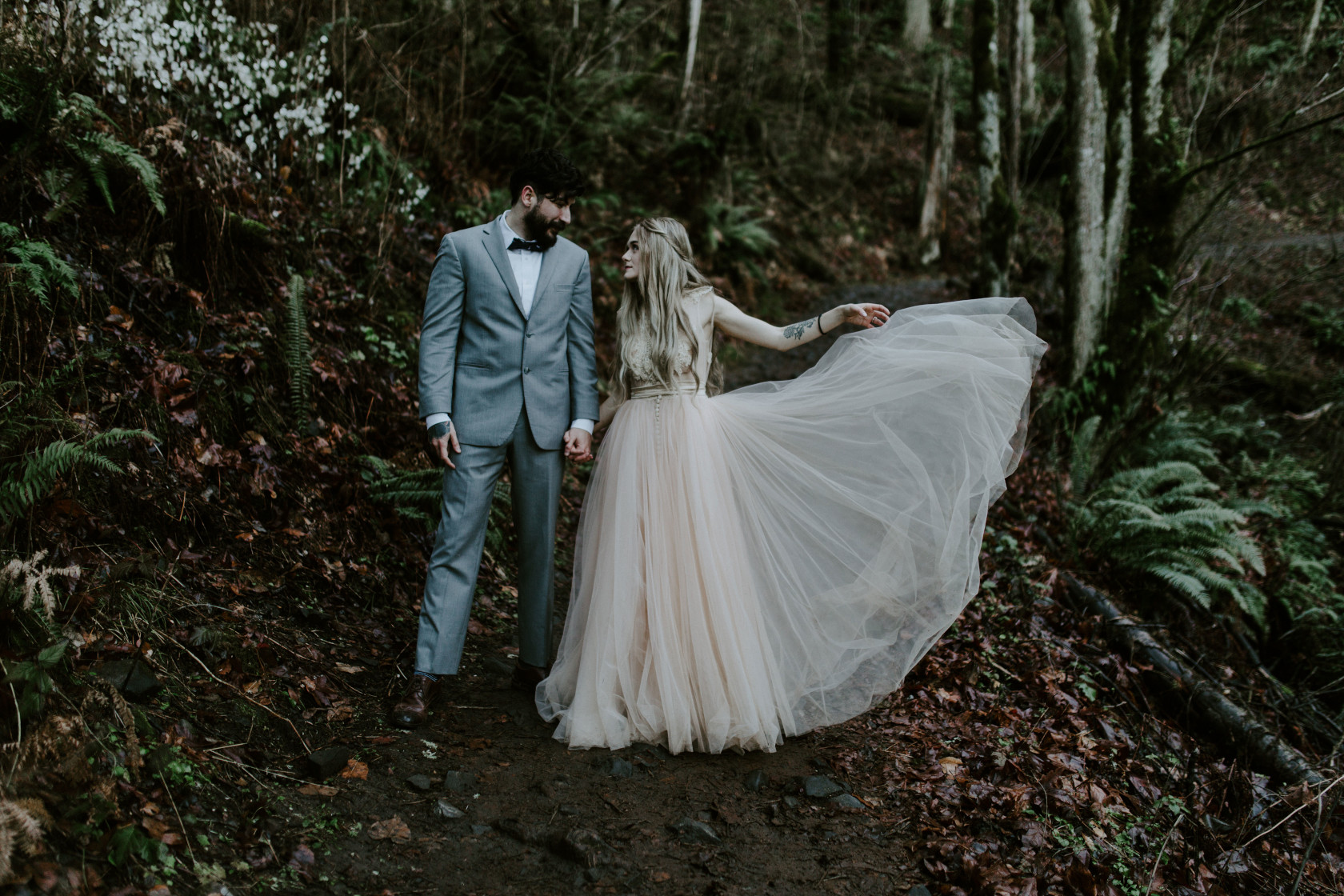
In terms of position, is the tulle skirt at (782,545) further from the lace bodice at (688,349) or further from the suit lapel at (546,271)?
the suit lapel at (546,271)

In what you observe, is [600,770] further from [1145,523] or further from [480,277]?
[1145,523]

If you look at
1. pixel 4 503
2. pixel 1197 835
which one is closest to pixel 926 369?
pixel 1197 835

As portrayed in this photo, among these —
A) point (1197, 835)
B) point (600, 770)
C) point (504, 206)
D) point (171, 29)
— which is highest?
point (171, 29)

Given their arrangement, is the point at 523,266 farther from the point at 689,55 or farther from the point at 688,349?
the point at 689,55

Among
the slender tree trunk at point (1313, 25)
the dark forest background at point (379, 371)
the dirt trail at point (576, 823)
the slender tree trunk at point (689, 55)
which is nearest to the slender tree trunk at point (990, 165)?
the dark forest background at point (379, 371)

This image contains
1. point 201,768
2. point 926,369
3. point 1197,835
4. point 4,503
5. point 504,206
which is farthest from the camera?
point 504,206

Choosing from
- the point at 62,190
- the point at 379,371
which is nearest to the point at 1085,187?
the point at 379,371

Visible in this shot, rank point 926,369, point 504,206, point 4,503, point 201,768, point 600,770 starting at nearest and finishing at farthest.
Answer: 1. point 201,768
2. point 4,503
3. point 600,770
4. point 926,369
5. point 504,206

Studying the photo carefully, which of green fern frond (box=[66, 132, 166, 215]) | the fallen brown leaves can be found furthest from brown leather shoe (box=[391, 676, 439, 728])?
green fern frond (box=[66, 132, 166, 215])

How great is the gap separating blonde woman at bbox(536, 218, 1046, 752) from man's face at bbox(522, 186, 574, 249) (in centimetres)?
38

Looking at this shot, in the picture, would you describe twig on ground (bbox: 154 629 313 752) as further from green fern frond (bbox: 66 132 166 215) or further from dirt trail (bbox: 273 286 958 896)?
green fern frond (bbox: 66 132 166 215)

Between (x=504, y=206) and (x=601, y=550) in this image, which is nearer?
(x=601, y=550)

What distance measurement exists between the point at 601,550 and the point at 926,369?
1844 mm

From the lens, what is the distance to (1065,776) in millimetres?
3850
